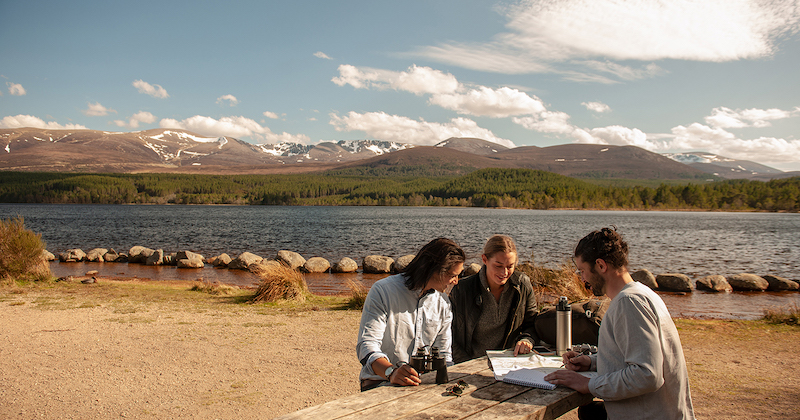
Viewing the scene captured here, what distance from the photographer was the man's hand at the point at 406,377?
2.57 m

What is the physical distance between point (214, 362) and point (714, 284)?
1681 cm

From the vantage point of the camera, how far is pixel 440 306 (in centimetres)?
338

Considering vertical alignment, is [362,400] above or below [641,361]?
below

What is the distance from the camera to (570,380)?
260 cm

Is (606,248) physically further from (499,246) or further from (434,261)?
(434,261)

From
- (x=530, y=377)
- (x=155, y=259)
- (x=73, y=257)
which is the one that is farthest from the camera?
(x=73, y=257)

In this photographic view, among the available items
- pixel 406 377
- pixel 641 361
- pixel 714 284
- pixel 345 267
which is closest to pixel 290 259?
pixel 345 267

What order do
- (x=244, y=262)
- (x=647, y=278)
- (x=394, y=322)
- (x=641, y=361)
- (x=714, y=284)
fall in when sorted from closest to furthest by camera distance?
(x=641, y=361) < (x=394, y=322) < (x=714, y=284) < (x=647, y=278) < (x=244, y=262)

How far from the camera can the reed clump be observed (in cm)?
1215

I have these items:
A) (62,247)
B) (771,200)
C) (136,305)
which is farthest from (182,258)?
(771,200)

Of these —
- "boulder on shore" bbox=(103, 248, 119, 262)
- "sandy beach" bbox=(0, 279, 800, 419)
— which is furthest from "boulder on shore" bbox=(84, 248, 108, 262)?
"sandy beach" bbox=(0, 279, 800, 419)

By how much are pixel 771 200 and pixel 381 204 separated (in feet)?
379

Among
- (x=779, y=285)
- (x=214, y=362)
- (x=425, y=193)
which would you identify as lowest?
(x=779, y=285)

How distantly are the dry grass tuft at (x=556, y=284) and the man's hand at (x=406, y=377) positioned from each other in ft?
27.6
